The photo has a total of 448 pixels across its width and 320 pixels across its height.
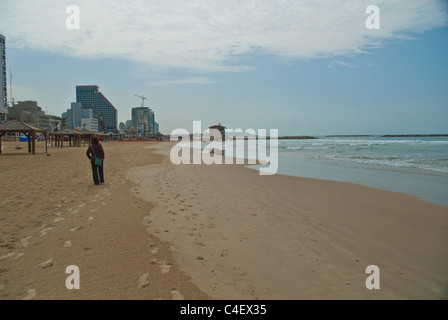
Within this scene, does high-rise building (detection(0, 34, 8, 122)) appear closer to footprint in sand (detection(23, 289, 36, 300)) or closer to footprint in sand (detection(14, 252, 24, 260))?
footprint in sand (detection(14, 252, 24, 260))

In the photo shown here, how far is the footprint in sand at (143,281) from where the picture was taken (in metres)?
3.02

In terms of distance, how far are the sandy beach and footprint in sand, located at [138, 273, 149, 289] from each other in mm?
12

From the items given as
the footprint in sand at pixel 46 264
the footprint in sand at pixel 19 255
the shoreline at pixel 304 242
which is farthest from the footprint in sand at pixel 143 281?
the footprint in sand at pixel 19 255

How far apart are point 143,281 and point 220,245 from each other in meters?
1.41

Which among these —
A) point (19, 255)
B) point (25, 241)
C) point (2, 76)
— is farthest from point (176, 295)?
point (2, 76)

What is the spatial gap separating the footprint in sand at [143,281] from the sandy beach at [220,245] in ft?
0.04

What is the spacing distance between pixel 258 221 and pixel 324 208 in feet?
6.45

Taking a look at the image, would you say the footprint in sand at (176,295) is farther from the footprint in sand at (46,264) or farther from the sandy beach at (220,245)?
the footprint in sand at (46,264)

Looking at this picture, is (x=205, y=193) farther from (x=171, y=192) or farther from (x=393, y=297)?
(x=393, y=297)

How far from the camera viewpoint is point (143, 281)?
312 centimetres

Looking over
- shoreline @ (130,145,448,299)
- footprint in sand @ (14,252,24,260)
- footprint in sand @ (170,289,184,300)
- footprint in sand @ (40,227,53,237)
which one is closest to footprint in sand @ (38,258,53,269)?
footprint in sand @ (14,252,24,260)

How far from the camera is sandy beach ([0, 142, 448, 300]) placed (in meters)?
3.00

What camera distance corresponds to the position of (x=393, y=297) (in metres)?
2.84
